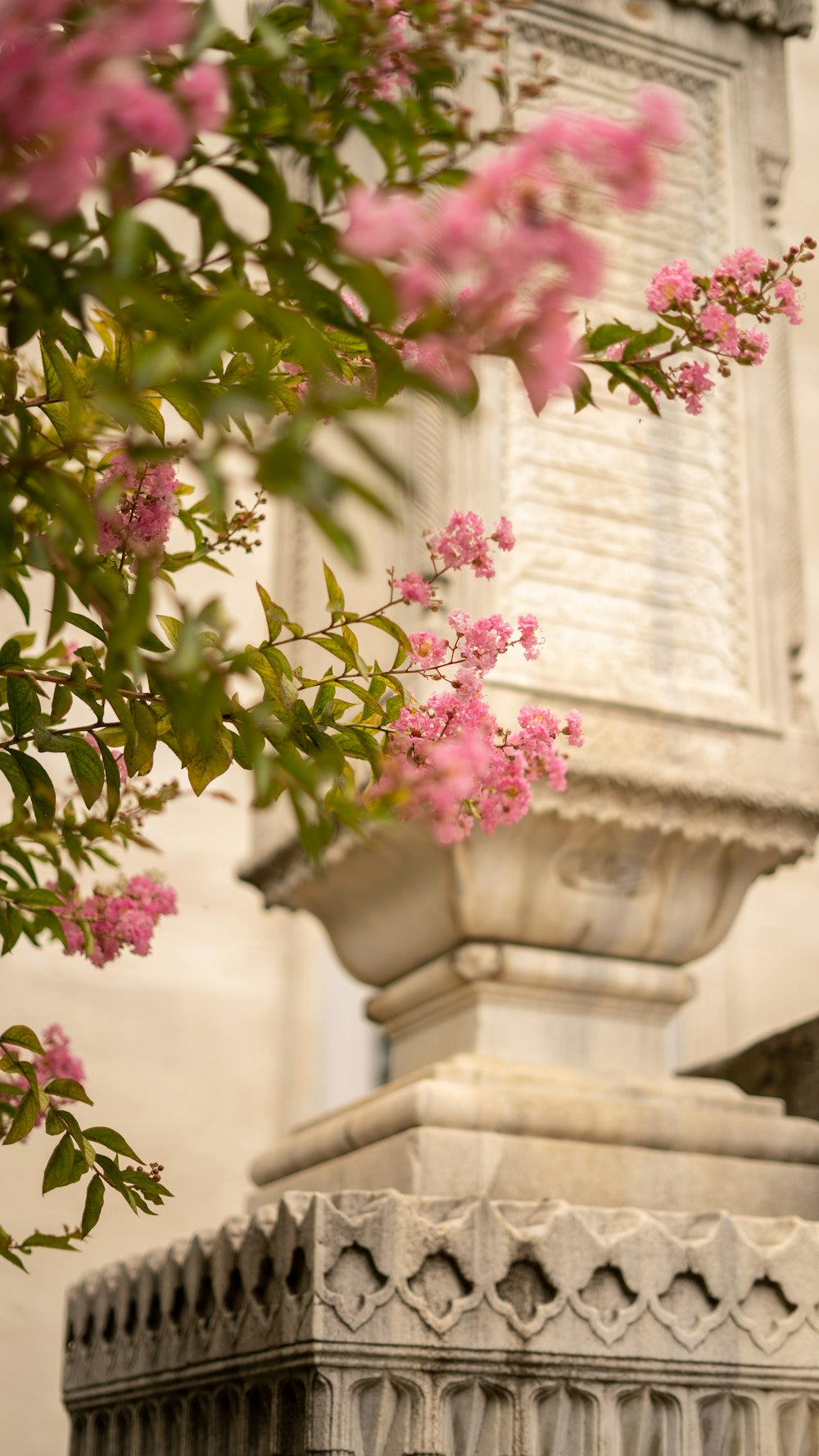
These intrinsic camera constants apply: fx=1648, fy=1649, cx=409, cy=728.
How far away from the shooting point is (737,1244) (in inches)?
56.1

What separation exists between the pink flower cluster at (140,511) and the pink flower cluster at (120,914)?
1.29 feet

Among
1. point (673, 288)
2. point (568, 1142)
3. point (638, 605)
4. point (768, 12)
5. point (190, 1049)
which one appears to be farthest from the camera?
point (190, 1049)

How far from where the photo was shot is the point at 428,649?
104cm

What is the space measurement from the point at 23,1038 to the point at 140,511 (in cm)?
35

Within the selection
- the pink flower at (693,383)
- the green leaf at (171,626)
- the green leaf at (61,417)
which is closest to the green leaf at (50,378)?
the green leaf at (61,417)

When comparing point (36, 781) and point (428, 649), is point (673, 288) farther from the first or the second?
point (36, 781)

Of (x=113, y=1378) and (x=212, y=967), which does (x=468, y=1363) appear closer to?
(x=113, y=1378)

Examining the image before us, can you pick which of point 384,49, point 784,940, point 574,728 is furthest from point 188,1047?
point 384,49

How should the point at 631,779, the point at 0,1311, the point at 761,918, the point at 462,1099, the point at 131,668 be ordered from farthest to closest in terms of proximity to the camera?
the point at 761,918, the point at 0,1311, the point at 631,779, the point at 462,1099, the point at 131,668

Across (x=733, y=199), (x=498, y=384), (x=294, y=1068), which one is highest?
(x=733, y=199)

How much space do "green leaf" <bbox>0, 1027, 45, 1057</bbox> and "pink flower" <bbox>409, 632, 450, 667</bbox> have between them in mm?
342

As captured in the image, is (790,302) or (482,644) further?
(482,644)

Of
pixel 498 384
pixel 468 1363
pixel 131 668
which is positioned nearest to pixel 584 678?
pixel 498 384

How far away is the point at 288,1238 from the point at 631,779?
0.69 meters
